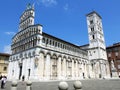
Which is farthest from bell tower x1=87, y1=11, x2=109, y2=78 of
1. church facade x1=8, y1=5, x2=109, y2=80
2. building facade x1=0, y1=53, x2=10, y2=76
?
building facade x1=0, y1=53, x2=10, y2=76

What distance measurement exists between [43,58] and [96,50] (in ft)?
89.7

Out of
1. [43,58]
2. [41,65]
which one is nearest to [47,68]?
[41,65]

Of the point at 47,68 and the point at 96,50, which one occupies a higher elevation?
the point at 96,50

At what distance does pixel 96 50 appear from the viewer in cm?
5194

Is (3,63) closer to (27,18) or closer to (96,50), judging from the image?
(27,18)

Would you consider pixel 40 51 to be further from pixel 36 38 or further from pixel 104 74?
pixel 104 74

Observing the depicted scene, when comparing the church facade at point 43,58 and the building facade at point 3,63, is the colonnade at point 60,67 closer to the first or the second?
the church facade at point 43,58

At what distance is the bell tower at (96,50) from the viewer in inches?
1960

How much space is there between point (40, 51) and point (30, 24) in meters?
11.3

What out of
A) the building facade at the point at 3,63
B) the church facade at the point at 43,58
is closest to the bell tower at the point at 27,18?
the church facade at the point at 43,58

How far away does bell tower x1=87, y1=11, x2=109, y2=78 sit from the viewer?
163 feet

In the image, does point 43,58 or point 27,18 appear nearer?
point 43,58

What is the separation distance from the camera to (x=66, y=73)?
128 feet

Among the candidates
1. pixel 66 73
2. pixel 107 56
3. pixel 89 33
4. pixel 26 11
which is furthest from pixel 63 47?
pixel 107 56
